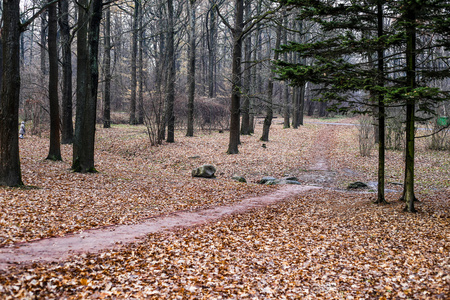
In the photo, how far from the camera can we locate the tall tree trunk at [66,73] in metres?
14.7

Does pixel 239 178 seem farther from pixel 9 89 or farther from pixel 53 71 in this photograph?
pixel 9 89

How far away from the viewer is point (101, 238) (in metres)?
6.39

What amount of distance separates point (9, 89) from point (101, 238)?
15.3 ft

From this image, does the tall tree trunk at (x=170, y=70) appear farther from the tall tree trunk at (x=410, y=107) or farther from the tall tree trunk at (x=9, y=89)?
the tall tree trunk at (x=410, y=107)

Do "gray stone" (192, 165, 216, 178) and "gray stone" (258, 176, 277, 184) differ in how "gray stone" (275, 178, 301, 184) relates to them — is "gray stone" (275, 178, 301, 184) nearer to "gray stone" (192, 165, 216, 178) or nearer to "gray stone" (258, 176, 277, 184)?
"gray stone" (258, 176, 277, 184)

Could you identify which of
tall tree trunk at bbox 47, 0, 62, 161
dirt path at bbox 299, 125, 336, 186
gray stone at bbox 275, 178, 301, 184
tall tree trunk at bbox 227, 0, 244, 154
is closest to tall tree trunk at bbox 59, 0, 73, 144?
tall tree trunk at bbox 47, 0, 62, 161

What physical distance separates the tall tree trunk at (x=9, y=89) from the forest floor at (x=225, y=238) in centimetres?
81

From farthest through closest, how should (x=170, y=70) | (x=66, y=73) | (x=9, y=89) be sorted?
(x=170, y=70) < (x=66, y=73) < (x=9, y=89)

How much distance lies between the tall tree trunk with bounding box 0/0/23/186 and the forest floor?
0.81 metres

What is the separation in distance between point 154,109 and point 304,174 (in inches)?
369

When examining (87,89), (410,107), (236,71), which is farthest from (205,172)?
(410,107)

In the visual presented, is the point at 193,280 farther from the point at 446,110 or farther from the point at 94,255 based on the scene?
the point at 446,110

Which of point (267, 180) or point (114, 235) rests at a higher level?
point (267, 180)

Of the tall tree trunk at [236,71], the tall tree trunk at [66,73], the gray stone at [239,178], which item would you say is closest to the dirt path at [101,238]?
the gray stone at [239,178]
